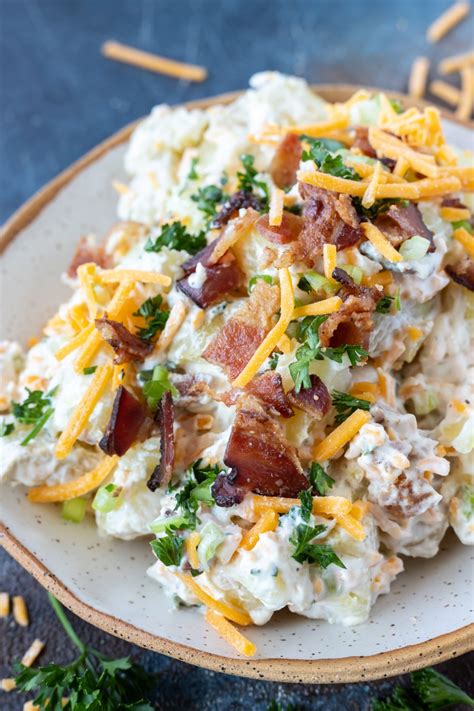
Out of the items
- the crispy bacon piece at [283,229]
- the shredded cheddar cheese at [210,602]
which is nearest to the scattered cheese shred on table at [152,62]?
the crispy bacon piece at [283,229]

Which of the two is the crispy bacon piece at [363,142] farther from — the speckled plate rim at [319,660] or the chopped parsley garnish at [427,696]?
the chopped parsley garnish at [427,696]

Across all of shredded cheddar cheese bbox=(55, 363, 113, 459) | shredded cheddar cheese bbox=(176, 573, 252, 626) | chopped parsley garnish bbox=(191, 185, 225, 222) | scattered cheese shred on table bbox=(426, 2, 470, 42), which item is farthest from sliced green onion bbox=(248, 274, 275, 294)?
scattered cheese shred on table bbox=(426, 2, 470, 42)

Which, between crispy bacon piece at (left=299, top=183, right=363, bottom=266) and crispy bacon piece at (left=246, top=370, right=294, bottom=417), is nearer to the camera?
crispy bacon piece at (left=246, top=370, right=294, bottom=417)

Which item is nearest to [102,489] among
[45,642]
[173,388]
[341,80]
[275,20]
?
[173,388]

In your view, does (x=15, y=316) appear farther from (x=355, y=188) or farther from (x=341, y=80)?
(x=341, y=80)

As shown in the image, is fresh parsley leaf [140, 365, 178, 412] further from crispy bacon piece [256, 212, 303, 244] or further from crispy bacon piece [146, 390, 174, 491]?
crispy bacon piece [256, 212, 303, 244]

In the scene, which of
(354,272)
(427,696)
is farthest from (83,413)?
(427,696)
